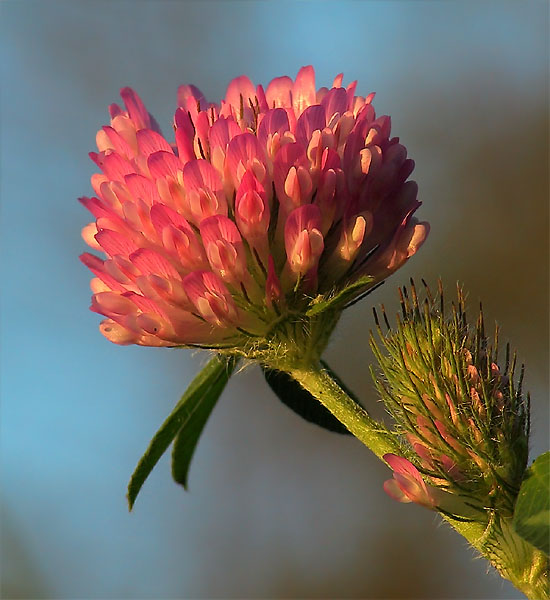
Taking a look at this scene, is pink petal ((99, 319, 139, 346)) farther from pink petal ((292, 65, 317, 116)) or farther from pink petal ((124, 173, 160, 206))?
pink petal ((292, 65, 317, 116))

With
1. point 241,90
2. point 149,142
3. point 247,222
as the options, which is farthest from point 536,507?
point 241,90

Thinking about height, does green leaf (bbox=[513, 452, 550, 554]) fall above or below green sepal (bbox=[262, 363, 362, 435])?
below

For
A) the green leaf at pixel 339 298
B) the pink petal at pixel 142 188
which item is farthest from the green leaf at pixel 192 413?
the pink petal at pixel 142 188

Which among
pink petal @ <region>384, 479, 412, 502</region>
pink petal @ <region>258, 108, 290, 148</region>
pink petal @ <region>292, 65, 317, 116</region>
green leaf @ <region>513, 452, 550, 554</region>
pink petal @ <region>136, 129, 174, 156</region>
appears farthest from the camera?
pink petal @ <region>292, 65, 317, 116</region>

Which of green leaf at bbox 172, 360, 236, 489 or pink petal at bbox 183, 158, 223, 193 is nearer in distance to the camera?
pink petal at bbox 183, 158, 223, 193

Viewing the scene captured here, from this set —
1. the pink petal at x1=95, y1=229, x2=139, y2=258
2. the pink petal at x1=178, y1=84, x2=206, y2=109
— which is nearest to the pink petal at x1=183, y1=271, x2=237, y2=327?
the pink petal at x1=95, y1=229, x2=139, y2=258

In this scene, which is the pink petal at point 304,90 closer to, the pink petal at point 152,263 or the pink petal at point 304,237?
the pink petal at point 304,237

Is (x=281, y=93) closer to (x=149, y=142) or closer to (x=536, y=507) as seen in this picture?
(x=149, y=142)
